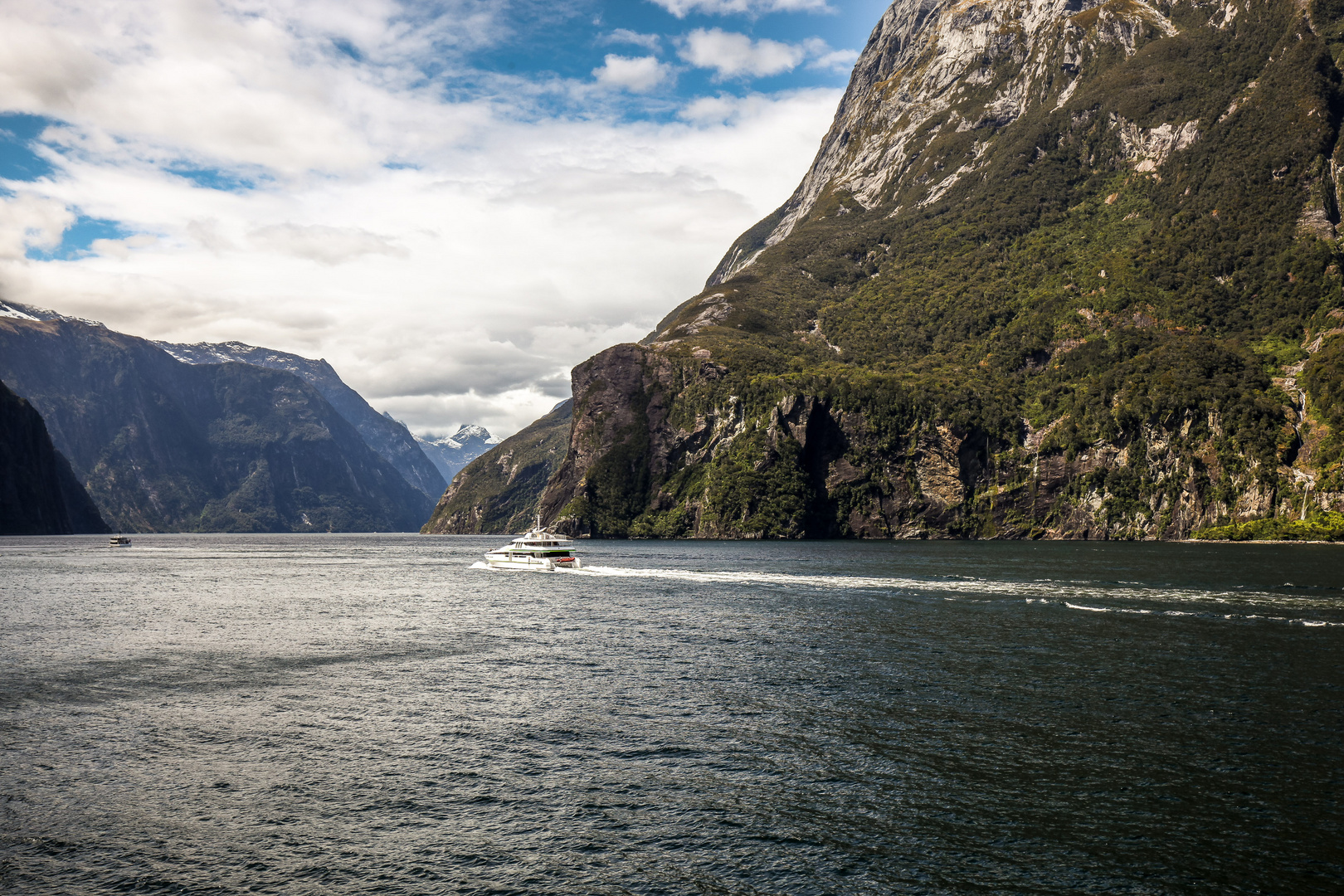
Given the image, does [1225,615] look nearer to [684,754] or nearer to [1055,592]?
[1055,592]

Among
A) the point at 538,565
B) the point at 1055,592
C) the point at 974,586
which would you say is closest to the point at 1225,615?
the point at 1055,592

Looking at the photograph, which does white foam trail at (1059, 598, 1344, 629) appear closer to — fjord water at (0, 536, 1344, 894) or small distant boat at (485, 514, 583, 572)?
fjord water at (0, 536, 1344, 894)

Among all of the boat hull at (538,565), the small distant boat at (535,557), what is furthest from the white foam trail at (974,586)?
the small distant boat at (535,557)

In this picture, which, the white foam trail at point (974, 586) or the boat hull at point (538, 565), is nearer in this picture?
the white foam trail at point (974, 586)

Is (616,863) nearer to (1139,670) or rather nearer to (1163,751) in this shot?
(1163,751)

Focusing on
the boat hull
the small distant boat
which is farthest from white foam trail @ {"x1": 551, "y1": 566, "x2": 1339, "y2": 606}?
the small distant boat

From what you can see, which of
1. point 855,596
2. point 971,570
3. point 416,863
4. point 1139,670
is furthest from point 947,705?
point 971,570

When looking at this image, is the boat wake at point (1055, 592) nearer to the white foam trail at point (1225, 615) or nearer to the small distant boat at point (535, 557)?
the white foam trail at point (1225, 615)
